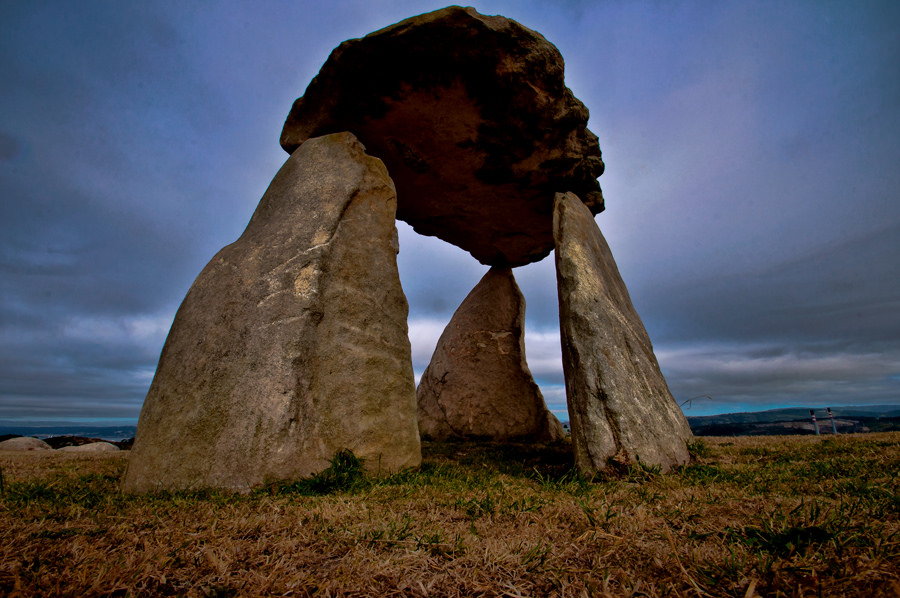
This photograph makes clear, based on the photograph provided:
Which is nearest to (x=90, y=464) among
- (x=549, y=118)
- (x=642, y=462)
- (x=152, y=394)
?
(x=152, y=394)

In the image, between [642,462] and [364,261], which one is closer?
[642,462]

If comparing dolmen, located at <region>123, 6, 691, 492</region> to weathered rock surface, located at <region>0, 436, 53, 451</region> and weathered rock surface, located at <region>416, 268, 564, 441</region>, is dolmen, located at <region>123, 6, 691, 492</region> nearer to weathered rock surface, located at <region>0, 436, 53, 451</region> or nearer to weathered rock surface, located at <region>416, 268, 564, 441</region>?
weathered rock surface, located at <region>416, 268, 564, 441</region>

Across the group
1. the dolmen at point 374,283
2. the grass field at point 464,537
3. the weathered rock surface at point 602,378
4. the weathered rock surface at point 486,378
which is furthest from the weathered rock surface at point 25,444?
the weathered rock surface at point 602,378

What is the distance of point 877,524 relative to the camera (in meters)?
2.56

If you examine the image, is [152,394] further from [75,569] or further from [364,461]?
[75,569]

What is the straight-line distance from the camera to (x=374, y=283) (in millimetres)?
5285

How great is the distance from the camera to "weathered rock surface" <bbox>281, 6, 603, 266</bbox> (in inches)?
231

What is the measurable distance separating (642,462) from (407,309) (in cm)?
298

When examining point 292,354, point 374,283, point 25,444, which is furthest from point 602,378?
point 25,444

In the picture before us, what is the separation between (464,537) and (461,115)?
18.6 ft

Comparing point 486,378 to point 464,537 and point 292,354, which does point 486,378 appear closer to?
point 292,354

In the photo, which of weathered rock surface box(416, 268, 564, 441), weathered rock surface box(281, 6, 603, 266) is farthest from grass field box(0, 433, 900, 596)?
weathered rock surface box(416, 268, 564, 441)

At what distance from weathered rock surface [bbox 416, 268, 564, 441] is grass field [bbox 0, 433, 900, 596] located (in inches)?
201

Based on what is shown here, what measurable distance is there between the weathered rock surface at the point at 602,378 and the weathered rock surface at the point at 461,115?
56.9 inches
